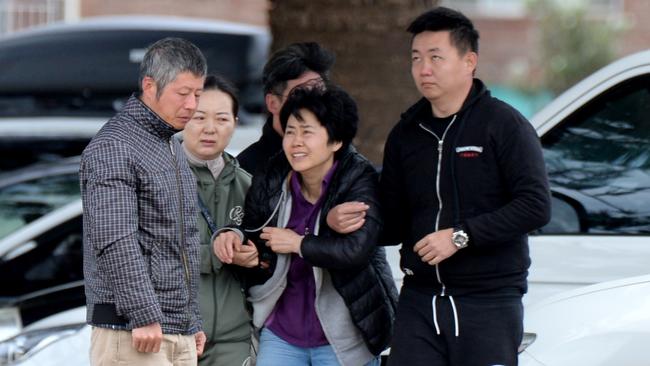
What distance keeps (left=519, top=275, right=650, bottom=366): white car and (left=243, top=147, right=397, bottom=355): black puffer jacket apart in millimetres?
517

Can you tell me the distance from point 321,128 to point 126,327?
101 centimetres

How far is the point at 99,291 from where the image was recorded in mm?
4250

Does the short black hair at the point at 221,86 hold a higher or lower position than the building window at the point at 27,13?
higher

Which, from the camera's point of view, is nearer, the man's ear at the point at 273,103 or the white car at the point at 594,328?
the white car at the point at 594,328

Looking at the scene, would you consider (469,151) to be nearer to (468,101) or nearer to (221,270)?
(468,101)

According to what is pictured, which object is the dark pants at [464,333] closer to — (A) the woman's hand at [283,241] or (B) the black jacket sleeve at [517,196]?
(B) the black jacket sleeve at [517,196]

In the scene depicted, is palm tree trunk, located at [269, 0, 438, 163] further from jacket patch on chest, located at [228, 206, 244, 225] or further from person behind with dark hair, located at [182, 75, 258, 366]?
jacket patch on chest, located at [228, 206, 244, 225]

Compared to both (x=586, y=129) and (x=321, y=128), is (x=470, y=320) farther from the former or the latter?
(x=586, y=129)

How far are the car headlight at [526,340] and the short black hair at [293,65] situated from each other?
4.00ft

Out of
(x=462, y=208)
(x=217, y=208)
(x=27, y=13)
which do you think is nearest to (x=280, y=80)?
(x=217, y=208)

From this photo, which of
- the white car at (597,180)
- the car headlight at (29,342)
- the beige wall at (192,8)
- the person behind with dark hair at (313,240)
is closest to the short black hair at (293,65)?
the person behind with dark hair at (313,240)

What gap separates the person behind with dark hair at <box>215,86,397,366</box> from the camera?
4.67 meters

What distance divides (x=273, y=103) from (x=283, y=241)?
2.40ft

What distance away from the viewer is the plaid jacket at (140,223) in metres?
4.14
